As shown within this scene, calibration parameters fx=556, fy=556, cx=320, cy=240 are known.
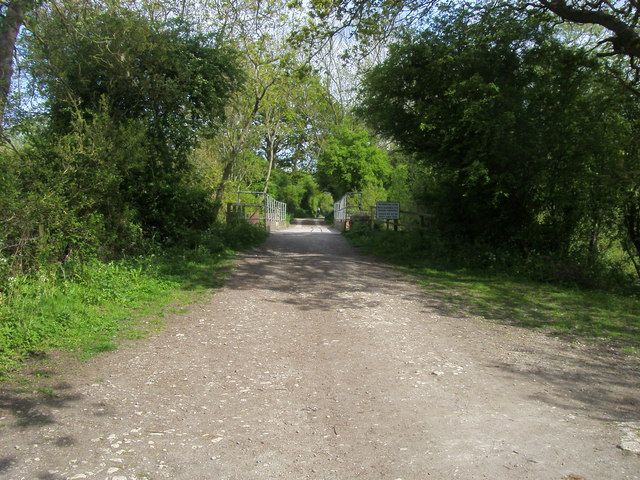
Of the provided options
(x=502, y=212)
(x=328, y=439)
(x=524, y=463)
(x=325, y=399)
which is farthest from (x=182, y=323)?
(x=502, y=212)

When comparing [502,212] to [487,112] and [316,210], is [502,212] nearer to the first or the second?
[487,112]

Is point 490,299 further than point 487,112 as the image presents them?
No

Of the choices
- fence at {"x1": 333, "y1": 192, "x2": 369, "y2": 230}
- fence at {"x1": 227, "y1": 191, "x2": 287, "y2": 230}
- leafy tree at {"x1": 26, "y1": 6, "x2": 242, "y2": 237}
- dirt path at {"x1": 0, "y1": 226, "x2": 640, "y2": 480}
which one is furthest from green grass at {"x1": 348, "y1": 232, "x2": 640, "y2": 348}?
fence at {"x1": 333, "y1": 192, "x2": 369, "y2": 230}

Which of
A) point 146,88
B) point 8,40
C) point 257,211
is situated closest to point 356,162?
point 257,211

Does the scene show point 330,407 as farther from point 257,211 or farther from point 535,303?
point 257,211

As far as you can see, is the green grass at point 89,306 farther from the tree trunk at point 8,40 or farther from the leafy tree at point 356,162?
the leafy tree at point 356,162

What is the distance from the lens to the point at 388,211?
22.3 meters

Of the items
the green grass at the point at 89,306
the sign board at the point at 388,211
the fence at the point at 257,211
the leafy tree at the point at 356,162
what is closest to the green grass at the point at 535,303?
the green grass at the point at 89,306

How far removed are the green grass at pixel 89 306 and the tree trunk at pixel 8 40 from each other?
3371 millimetres

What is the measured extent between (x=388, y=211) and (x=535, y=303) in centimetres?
1240

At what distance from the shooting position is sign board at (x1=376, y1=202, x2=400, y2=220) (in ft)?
72.8

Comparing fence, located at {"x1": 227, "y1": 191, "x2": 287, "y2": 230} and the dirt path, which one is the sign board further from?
the dirt path

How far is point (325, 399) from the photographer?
5.14m

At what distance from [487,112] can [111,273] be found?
8952mm
